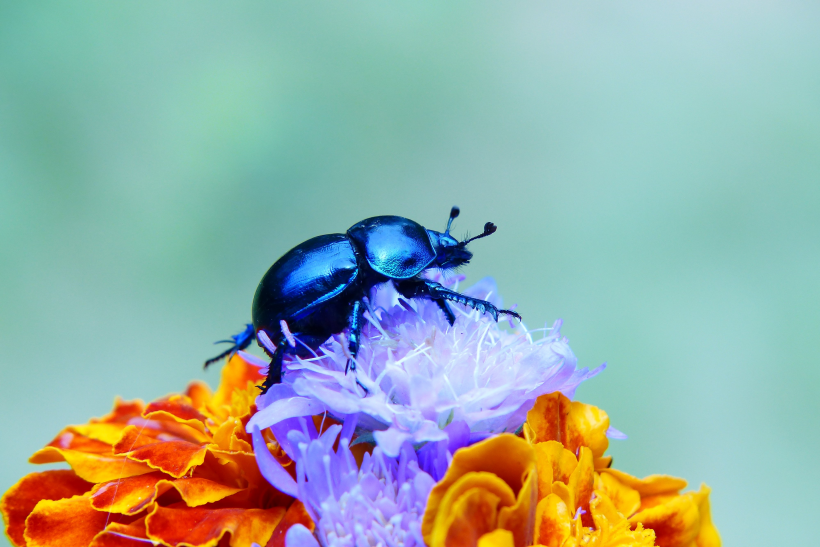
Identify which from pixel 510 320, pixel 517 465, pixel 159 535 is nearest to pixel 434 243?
pixel 510 320

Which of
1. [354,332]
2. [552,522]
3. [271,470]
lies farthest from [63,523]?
[552,522]

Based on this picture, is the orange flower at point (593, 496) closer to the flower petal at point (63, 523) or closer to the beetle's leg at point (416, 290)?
the beetle's leg at point (416, 290)

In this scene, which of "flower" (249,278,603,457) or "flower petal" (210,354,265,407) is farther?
"flower petal" (210,354,265,407)

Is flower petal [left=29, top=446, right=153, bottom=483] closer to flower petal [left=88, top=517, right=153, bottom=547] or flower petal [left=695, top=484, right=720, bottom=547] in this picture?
flower petal [left=88, top=517, right=153, bottom=547]

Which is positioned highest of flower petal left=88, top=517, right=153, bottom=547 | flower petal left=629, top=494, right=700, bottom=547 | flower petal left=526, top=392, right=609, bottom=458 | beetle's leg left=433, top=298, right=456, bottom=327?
beetle's leg left=433, top=298, right=456, bottom=327

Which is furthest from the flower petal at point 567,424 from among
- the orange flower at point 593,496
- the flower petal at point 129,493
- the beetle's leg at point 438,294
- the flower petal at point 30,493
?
the flower petal at point 30,493

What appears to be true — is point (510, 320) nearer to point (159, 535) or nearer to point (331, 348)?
point (331, 348)

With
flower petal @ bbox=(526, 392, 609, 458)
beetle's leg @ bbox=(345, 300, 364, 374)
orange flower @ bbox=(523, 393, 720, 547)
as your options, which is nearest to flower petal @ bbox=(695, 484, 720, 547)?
orange flower @ bbox=(523, 393, 720, 547)

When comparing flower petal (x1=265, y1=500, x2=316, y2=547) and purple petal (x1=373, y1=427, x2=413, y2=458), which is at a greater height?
purple petal (x1=373, y1=427, x2=413, y2=458)
